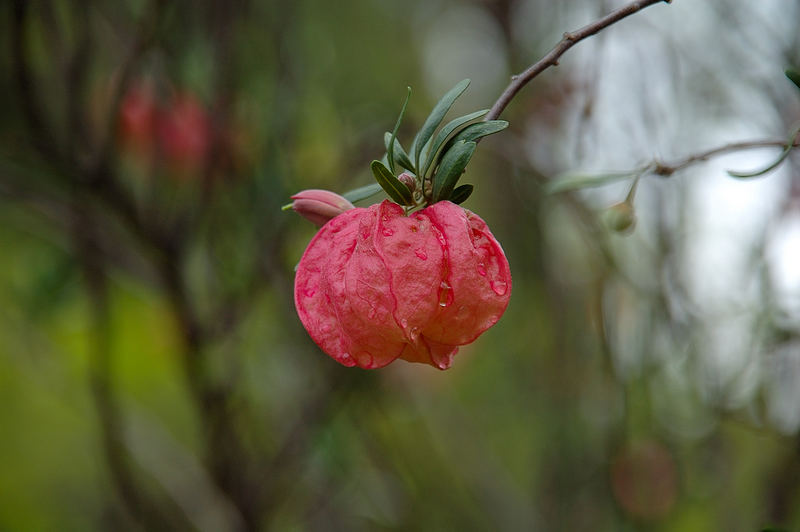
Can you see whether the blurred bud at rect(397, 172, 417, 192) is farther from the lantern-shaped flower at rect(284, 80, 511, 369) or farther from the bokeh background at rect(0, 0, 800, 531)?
the bokeh background at rect(0, 0, 800, 531)

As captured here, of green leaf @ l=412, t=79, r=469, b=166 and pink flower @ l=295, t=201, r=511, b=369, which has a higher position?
green leaf @ l=412, t=79, r=469, b=166

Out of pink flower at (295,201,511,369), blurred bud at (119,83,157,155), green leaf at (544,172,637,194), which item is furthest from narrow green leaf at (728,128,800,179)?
blurred bud at (119,83,157,155)

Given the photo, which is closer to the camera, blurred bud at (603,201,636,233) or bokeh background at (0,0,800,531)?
blurred bud at (603,201,636,233)

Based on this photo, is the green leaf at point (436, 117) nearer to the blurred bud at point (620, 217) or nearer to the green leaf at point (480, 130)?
the green leaf at point (480, 130)

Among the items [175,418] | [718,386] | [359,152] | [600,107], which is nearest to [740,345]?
[718,386]

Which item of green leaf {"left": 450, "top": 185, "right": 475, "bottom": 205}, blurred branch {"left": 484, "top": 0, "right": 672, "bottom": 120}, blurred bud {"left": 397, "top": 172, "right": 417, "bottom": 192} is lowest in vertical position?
green leaf {"left": 450, "top": 185, "right": 475, "bottom": 205}

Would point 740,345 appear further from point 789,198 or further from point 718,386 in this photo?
point 789,198
